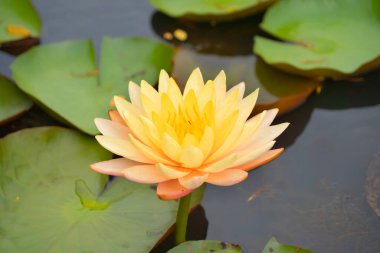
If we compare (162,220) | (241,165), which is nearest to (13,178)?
(162,220)

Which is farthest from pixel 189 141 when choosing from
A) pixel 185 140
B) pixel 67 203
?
pixel 67 203

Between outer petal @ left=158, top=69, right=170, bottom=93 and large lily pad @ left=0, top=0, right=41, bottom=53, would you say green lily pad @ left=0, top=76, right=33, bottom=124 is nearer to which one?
large lily pad @ left=0, top=0, right=41, bottom=53

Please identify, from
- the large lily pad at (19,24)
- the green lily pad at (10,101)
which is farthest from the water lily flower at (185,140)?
the large lily pad at (19,24)

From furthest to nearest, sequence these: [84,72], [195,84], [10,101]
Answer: [84,72], [10,101], [195,84]

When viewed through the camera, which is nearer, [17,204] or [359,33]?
[17,204]

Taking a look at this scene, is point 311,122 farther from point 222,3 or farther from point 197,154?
point 197,154

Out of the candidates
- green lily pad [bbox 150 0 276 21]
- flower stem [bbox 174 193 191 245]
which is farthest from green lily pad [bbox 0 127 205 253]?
green lily pad [bbox 150 0 276 21]

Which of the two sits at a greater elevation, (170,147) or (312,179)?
(170,147)

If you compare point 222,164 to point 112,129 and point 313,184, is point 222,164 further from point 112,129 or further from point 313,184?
point 313,184
